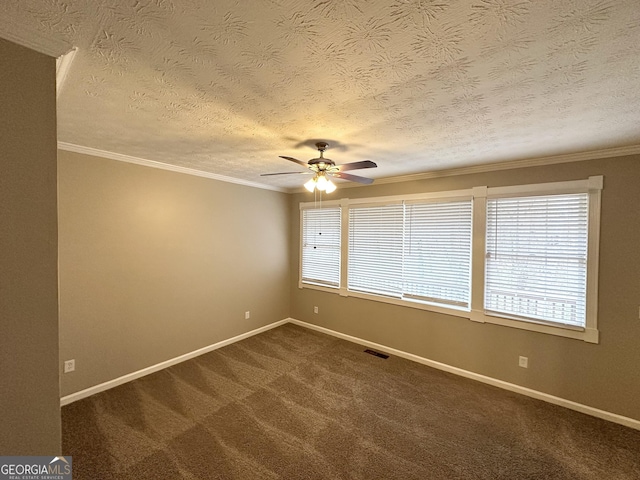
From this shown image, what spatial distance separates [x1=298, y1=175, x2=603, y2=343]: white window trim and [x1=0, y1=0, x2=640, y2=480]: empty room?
22 millimetres

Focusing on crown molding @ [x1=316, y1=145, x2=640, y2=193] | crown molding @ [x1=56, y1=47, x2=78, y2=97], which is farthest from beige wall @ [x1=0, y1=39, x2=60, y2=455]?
crown molding @ [x1=316, y1=145, x2=640, y2=193]

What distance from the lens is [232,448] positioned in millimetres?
2113

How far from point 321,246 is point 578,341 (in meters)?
3.40

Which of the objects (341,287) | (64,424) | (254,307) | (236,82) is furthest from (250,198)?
(64,424)

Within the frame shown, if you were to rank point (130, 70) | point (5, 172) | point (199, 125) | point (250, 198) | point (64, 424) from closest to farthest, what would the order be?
point (5, 172)
point (130, 70)
point (199, 125)
point (64, 424)
point (250, 198)

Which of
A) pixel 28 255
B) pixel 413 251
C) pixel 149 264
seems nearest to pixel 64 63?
pixel 28 255

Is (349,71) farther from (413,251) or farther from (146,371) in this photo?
(146,371)

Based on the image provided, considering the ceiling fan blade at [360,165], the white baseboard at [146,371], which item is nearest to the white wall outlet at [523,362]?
the ceiling fan blade at [360,165]

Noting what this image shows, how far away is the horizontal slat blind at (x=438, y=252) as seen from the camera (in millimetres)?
3314

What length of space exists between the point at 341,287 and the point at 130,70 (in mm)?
3747

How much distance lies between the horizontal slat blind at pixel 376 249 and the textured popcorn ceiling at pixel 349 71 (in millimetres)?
1684

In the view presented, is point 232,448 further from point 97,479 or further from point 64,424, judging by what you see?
point 64,424

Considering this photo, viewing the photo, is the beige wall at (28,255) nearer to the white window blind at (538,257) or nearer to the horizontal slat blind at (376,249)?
the horizontal slat blind at (376,249)

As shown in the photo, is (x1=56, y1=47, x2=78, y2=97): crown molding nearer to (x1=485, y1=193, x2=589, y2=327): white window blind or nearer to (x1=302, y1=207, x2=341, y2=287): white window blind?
(x1=302, y1=207, x2=341, y2=287): white window blind
